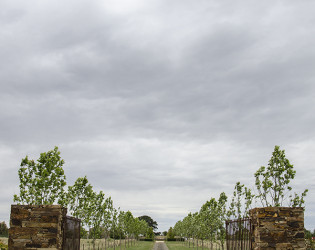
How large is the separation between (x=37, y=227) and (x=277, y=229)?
866 cm

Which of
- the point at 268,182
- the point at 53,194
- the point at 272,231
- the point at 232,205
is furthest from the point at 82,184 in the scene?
the point at 272,231

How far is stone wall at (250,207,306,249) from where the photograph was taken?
12984 mm

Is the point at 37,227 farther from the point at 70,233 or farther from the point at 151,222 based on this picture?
the point at 151,222

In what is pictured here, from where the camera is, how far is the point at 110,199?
49.0 metres

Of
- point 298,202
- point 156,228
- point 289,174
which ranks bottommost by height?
point 156,228

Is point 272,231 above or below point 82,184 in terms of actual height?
below

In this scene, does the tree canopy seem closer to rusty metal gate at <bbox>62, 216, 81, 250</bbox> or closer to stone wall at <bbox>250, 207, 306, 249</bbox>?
rusty metal gate at <bbox>62, 216, 81, 250</bbox>

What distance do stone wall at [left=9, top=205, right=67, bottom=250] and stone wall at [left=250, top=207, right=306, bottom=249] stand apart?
23.4 feet

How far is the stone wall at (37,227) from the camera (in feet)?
42.4

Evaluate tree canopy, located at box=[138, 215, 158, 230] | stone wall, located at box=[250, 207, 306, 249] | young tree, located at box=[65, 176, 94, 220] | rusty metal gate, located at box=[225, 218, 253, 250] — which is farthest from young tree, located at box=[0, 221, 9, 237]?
tree canopy, located at box=[138, 215, 158, 230]

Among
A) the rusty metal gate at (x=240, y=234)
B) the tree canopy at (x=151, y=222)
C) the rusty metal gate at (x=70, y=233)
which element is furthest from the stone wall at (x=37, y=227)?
the tree canopy at (x=151, y=222)

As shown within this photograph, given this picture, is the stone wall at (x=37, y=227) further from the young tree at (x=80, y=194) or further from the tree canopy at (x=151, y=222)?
the tree canopy at (x=151, y=222)

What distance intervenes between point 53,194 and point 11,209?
999 centimetres

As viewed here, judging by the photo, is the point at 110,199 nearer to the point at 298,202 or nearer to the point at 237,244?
the point at 298,202
